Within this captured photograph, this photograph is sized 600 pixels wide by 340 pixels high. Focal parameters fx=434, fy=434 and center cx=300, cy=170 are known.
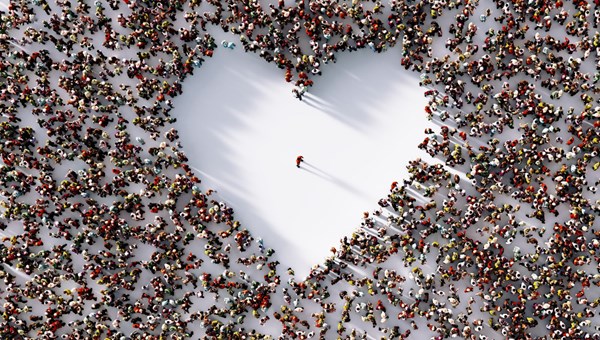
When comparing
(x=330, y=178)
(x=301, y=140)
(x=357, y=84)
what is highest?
(x=357, y=84)

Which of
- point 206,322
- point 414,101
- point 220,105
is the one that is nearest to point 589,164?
point 414,101

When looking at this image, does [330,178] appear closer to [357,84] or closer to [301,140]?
[301,140]

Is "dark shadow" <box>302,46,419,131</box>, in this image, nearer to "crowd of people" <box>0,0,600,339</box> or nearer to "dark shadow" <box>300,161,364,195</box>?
"crowd of people" <box>0,0,600,339</box>

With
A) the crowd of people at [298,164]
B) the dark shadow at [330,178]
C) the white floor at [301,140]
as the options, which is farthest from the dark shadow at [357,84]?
the dark shadow at [330,178]

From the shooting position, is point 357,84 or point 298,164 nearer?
point 298,164

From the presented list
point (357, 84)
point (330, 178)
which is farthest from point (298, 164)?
point (357, 84)

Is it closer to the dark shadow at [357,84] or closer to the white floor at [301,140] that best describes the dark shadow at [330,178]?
the white floor at [301,140]
